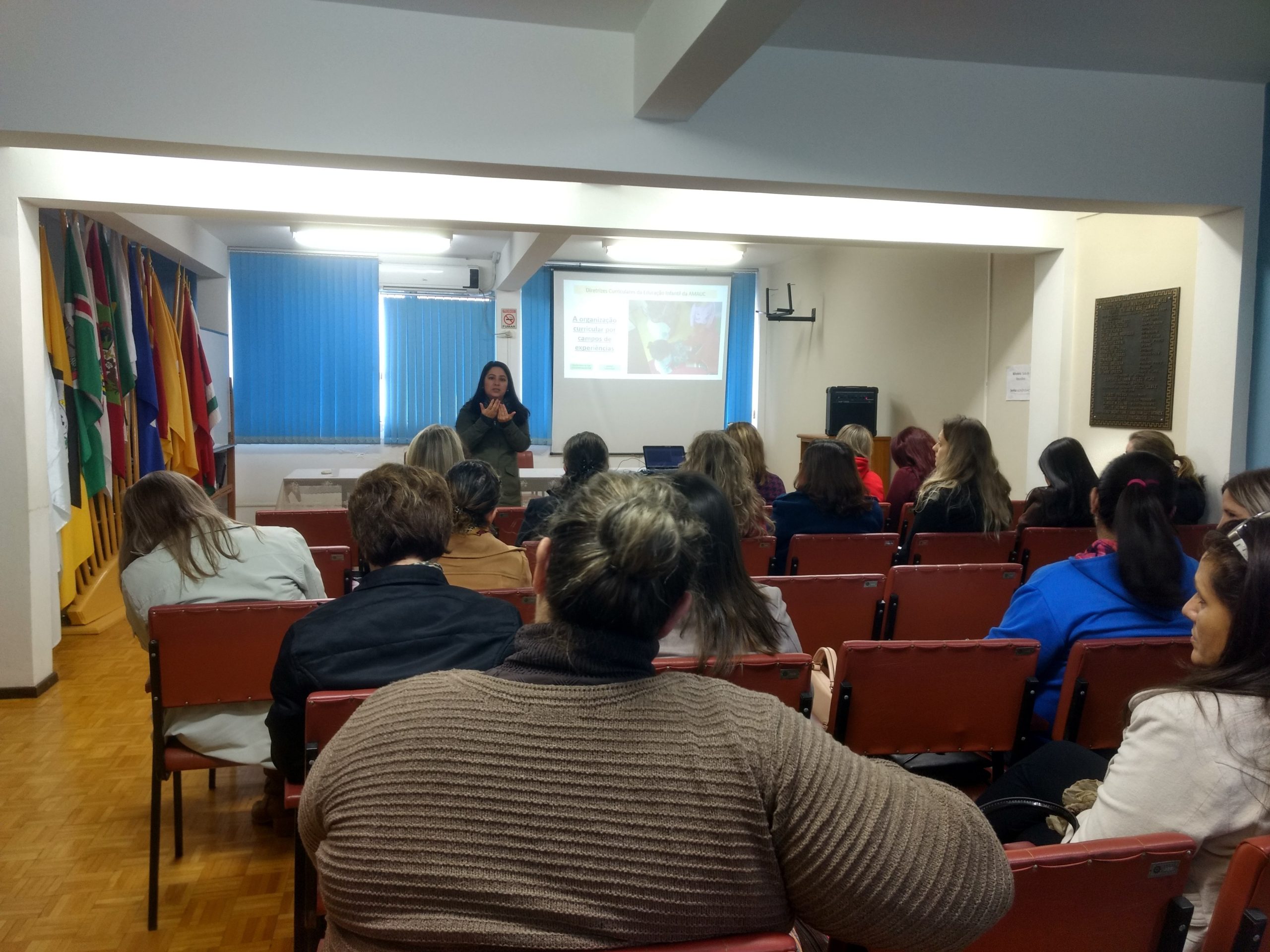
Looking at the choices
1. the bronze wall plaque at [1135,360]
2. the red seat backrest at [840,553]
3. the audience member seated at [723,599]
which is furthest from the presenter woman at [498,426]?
the audience member seated at [723,599]

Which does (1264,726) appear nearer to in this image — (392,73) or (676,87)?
(676,87)

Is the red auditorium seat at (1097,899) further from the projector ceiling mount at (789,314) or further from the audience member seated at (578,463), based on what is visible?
the projector ceiling mount at (789,314)

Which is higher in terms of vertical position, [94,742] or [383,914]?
[383,914]

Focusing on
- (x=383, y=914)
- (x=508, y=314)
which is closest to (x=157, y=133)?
(x=383, y=914)

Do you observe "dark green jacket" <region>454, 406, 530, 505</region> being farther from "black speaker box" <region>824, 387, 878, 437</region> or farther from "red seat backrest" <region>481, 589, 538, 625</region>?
"red seat backrest" <region>481, 589, 538, 625</region>

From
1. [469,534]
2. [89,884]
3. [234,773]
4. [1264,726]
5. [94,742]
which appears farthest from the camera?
[94,742]

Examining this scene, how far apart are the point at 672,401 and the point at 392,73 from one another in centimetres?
674

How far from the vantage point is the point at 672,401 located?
992cm

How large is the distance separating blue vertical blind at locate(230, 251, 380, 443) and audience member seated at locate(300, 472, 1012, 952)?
870 centimetres

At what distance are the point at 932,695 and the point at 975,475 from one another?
6.59 ft

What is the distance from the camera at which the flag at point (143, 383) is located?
5.58 metres

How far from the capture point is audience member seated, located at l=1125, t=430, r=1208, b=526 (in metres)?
3.97

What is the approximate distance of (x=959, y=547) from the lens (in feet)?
11.4

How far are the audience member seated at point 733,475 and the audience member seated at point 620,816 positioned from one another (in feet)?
7.89
